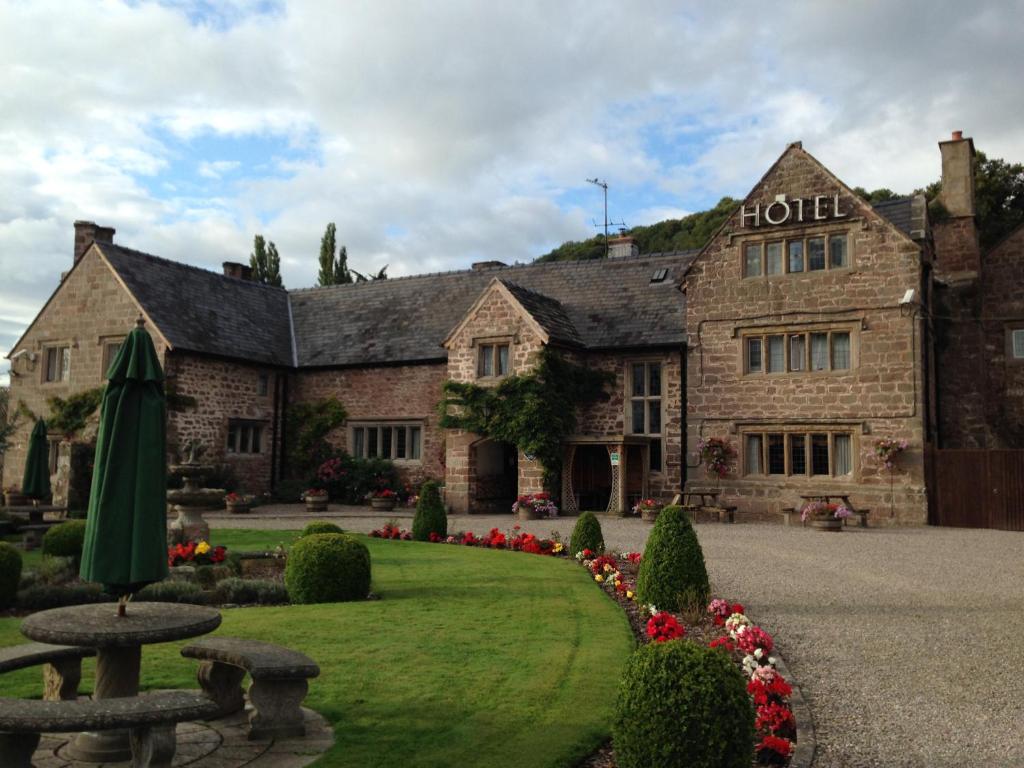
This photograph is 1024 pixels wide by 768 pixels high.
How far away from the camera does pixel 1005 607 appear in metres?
11.3

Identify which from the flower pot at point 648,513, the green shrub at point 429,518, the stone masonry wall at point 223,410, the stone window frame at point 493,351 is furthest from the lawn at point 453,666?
the stone masonry wall at point 223,410

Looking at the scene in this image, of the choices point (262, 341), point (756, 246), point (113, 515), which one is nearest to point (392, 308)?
point (262, 341)

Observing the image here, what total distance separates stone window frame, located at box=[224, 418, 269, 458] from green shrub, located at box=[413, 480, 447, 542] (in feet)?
41.5

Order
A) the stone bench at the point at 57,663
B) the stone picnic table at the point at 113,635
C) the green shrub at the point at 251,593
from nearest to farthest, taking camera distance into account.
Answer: the stone picnic table at the point at 113,635
the stone bench at the point at 57,663
the green shrub at the point at 251,593

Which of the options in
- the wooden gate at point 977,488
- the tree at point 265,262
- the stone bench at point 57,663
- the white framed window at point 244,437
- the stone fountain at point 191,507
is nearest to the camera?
the stone bench at point 57,663

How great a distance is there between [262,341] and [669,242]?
35201mm

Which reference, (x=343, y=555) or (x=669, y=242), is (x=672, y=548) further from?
(x=669, y=242)

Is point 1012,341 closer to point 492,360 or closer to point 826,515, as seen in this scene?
point 826,515

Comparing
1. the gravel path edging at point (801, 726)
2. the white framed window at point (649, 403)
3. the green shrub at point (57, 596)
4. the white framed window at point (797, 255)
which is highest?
the white framed window at point (797, 255)

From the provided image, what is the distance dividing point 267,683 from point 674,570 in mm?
5700

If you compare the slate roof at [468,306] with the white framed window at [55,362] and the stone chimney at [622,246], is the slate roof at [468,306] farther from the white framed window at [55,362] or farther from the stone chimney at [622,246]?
the white framed window at [55,362]

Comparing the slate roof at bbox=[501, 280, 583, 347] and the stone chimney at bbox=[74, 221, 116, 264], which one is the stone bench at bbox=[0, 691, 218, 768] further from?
the stone chimney at bbox=[74, 221, 116, 264]

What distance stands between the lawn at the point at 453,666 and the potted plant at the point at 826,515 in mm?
9859

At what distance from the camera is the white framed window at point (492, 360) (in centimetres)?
2659
